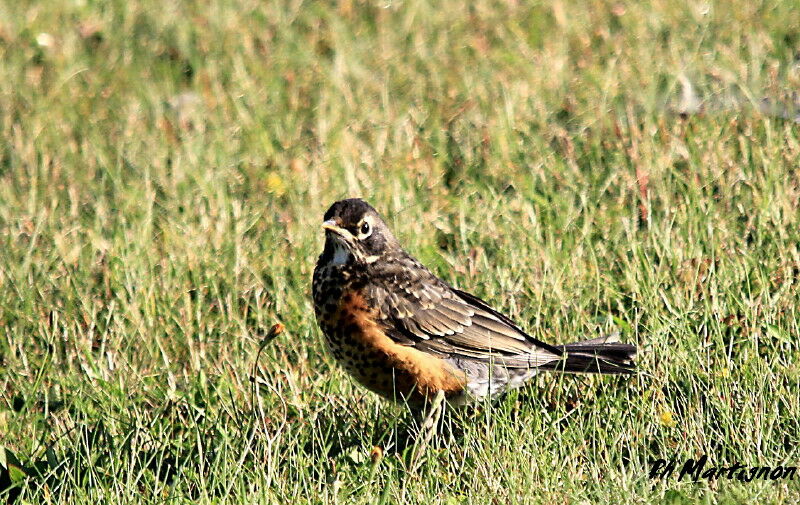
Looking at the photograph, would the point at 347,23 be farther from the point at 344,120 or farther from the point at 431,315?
the point at 431,315

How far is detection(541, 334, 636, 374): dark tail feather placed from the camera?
522cm

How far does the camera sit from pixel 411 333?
5.58 meters

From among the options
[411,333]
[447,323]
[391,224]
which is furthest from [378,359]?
[391,224]

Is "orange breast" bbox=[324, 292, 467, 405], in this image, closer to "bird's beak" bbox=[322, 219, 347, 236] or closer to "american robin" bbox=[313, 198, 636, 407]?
"american robin" bbox=[313, 198, 636, 407]

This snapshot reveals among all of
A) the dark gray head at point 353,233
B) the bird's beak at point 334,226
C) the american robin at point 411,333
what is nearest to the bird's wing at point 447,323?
the american robin at point 411,333

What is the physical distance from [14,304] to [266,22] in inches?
155


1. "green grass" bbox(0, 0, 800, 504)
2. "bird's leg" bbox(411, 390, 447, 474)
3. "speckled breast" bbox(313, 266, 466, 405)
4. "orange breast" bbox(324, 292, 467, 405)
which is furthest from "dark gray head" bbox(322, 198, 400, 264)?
"bird's leg" bbox(411, 390, 447, 474)

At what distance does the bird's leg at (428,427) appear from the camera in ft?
16.1

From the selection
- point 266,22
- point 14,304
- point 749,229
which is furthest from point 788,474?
point 266,22

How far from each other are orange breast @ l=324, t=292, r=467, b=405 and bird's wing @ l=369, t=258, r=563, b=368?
101 millimetres

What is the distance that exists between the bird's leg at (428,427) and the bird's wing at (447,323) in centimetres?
33

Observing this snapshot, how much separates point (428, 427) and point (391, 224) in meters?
2.13

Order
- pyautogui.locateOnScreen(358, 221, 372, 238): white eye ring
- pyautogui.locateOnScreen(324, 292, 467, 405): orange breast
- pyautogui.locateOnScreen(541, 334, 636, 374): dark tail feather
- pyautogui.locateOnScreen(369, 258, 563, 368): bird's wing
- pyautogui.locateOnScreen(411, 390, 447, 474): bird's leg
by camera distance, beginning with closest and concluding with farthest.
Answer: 1. pyautogui.locateOnScreen(411, 390, 447, 474): bird's leg
2. pyautogui.locateOnScreen(541, 334, 636, 374): dark tail feather
3. pyautogui.locateOnScreen(324, 292, 467, 405): orange breast
4. pyautogui.locateOnScreen(369, 258, 563, 368): bird's wing
5. pyautogui.locateOnScreen(358, 221, 372, 238): white eye ring

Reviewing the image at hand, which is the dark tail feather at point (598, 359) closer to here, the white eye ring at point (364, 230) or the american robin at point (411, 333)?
the american robin at point (411, 333)
